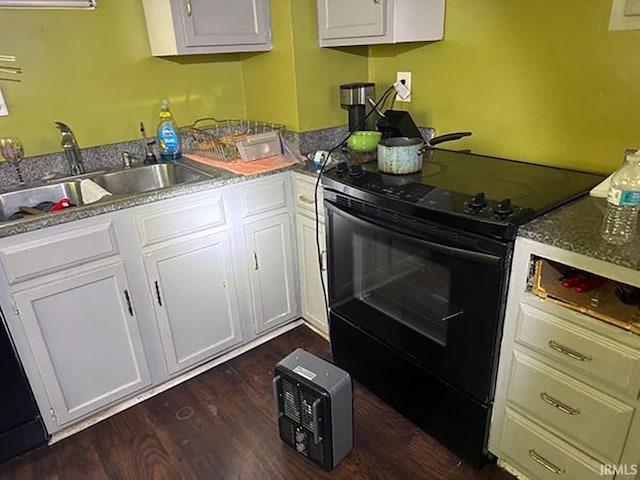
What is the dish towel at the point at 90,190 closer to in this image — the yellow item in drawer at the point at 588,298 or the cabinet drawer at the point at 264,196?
the cabinet drawer at the point at 264,196

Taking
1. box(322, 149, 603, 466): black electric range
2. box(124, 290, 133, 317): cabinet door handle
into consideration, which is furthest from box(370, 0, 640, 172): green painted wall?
box(124, 290, 133, 317): cabinet door handle

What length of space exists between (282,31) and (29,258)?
55.7 inches

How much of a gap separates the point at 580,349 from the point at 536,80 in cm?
104

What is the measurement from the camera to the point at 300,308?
94.6 inches

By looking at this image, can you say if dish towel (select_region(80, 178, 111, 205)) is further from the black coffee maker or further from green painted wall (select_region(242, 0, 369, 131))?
the black coffee maker

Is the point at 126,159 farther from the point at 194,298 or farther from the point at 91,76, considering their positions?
the point at 194,298

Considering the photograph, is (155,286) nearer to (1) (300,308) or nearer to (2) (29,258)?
(2) (29,258)

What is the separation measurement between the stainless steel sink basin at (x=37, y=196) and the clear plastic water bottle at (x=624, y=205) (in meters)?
2.00

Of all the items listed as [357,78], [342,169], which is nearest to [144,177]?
[342,169]

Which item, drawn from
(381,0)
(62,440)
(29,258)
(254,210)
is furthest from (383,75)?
(62,440)

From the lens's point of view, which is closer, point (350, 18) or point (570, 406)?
point (570, 406)

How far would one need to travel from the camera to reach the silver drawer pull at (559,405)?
1239mm

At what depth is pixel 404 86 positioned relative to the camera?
219 cm

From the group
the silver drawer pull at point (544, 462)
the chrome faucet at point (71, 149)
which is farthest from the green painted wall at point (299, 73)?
the silver drawer pull at point (544, 462)
